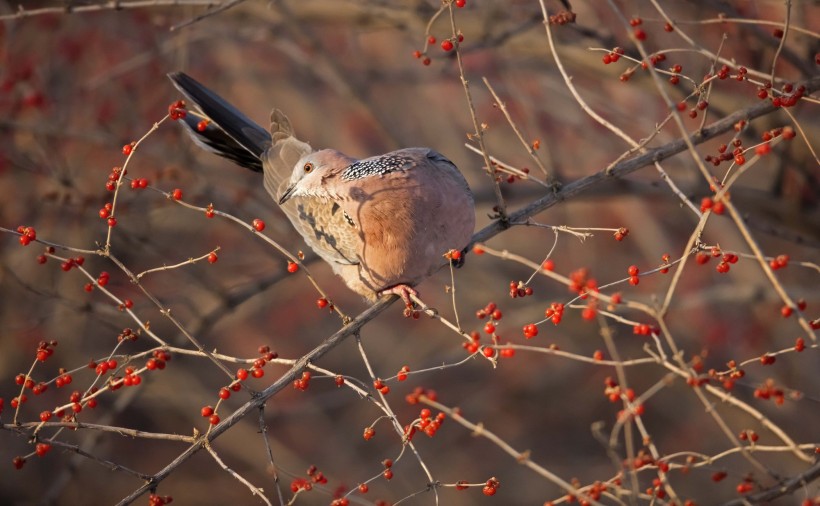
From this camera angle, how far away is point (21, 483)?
25.3 feet

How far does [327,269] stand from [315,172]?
558 centimetres

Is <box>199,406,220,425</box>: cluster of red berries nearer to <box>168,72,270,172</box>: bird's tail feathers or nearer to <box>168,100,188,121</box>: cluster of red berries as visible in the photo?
<box>168,100,188,121</box>: cluster of red berries

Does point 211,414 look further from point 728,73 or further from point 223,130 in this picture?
point 728,73

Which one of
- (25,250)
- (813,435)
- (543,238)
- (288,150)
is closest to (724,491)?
(813,435)

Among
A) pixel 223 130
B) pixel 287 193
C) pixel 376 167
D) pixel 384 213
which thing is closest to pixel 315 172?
pixel 287 193

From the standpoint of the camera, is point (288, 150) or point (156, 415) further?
point (156, 415)

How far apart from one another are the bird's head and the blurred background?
861 millimetres

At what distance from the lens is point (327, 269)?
9.26 m

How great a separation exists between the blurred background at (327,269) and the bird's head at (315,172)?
2.82 feet

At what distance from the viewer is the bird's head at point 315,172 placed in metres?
3.69

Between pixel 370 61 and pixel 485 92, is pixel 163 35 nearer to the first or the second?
pixel 370 61

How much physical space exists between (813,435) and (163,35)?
6.22 metres

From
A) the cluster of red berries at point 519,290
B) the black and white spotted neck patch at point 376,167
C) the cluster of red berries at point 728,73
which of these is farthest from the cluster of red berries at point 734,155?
the black and white spotted neck patch at point 376,167

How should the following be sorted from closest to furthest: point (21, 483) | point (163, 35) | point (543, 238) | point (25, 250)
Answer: point (25, 250)
point (163, 35)
point (21, 483)
point (543, 238)
